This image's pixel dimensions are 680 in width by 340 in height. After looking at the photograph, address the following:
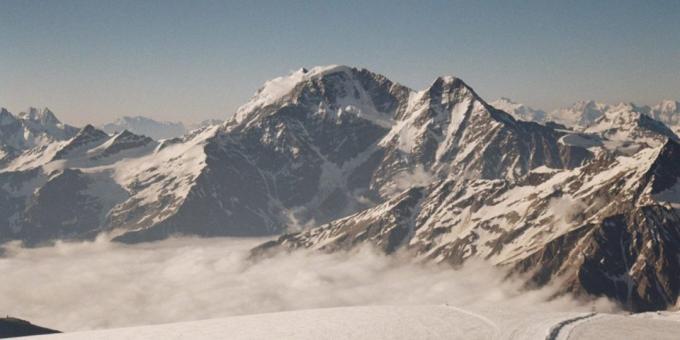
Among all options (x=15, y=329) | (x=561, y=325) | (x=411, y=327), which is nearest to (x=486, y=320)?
(x=561, y=325)

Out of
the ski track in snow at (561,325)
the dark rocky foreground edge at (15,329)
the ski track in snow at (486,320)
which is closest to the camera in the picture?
the ski track in snow at (561,325)

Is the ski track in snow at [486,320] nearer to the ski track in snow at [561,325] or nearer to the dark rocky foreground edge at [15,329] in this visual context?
the ski track in snow at [561,325]

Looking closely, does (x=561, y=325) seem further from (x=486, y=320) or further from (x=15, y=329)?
(x=15, y=329)

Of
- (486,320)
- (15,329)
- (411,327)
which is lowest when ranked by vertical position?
(15,329)

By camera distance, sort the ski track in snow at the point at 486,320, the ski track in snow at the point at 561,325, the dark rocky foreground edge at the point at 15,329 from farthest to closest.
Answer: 1. the dark rocky foreground edge at the point at 15,329
2. the ski track in snow at the point at 486,320
3. the ski track in snow at the point at 561,325

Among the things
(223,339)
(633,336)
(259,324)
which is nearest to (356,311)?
(259,324)

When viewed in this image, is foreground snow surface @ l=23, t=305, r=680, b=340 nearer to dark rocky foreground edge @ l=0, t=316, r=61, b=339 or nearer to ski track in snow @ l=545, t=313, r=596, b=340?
ski track in snow @ l=545, t=313, r=596, b=340

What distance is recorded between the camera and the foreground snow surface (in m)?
56.3

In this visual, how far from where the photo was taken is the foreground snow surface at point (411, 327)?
2216 inches

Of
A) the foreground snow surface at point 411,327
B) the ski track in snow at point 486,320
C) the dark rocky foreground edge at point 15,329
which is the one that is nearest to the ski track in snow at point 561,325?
the foreground snow surface at point 411,327

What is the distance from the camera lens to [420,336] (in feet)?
181

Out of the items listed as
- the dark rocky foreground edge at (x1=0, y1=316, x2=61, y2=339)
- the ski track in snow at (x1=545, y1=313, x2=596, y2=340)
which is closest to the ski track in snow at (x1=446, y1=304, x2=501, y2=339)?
the ski track in snow at (x1=545, y1=313, x2=596, y2=340)

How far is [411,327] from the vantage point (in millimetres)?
58156

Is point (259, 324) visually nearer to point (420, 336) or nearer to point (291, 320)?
point (291, 320)
